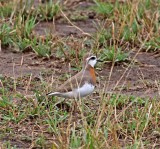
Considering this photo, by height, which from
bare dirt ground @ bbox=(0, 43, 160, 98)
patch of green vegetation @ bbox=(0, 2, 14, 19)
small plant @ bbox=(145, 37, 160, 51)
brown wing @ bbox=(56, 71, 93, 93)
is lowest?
bare dirt ground @ bbox=(0, 43, 160, 98)

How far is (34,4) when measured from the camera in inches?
464

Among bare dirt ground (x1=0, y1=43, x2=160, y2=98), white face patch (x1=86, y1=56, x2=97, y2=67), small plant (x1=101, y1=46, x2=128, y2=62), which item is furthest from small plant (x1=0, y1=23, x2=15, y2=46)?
white face patch (x1=86, y1=56, x2=97, y2=67)

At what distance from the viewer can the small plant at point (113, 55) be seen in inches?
373

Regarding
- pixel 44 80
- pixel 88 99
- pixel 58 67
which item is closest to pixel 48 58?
pixel 58 67

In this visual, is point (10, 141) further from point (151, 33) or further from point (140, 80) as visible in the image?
point (151, 33)

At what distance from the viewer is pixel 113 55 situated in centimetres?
947

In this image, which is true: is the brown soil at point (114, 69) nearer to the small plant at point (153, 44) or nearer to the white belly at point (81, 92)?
the small plant at point (153, 44)

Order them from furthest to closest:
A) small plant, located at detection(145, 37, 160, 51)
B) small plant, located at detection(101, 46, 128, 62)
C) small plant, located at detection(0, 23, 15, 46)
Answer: small plant, located at detection(145, 37, 160, 51)
small plant, located at detection(0, 23, 15, 46)
small plant, located at detection(101, 46, 128, 62)

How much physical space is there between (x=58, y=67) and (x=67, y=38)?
3.05 ft

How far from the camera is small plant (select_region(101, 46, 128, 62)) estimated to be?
9470mm

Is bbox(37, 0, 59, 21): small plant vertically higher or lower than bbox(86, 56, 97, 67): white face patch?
lower

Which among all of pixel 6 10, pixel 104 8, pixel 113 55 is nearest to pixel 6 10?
pixel 6 10

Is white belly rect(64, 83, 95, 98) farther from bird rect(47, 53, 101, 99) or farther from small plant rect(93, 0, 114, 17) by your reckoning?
small plant rect(93, 0, 114, 17)

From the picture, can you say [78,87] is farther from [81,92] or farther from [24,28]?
[24,28]
